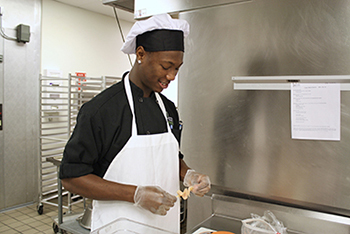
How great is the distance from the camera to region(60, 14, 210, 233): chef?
1.08m

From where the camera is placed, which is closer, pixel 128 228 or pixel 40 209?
pixel 128 228

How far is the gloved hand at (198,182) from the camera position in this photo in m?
1.30

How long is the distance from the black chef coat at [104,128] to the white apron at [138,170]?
0.03 metres

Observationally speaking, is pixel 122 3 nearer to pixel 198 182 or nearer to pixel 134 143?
pixel 134 143

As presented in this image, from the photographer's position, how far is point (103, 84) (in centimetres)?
349

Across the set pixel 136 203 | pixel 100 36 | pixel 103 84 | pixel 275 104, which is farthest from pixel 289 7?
pixel 100 36

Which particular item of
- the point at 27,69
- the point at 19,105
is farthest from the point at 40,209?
the point at 27,69

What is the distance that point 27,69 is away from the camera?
3.68 m

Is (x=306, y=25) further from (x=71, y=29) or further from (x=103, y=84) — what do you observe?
(x=71, y=29)

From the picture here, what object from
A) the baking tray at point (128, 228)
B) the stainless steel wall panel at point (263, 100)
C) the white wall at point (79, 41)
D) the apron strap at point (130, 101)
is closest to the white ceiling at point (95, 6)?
the white wall at point (79, 41)

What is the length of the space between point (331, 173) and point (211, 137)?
2.02 ft

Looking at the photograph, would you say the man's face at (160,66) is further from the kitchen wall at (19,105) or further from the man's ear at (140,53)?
the kitchen wall at (19,105)

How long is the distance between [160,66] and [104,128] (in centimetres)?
32

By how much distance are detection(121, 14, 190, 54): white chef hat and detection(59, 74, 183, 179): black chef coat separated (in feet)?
0.67
